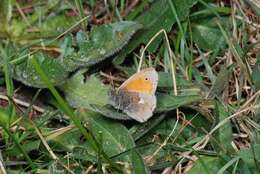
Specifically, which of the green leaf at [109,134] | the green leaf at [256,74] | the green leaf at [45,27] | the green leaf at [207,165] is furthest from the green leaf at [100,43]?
the green leaf at [207,165]

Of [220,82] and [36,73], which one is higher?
[36,73]

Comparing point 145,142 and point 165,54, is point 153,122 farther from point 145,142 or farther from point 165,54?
point 165,54

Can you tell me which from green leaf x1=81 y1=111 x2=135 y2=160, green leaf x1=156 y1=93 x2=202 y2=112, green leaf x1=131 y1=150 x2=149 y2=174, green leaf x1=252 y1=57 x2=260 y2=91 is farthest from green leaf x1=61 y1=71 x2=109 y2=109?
green leaf x1=252 y1=57 x2=260 y2=91

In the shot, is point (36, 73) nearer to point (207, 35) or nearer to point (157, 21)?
point (157, 21)

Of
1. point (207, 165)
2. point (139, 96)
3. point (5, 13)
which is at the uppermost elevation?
point (5, 13)

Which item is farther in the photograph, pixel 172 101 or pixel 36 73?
pixel 36 73

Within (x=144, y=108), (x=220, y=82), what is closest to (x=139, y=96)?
(x=144, y=108)
